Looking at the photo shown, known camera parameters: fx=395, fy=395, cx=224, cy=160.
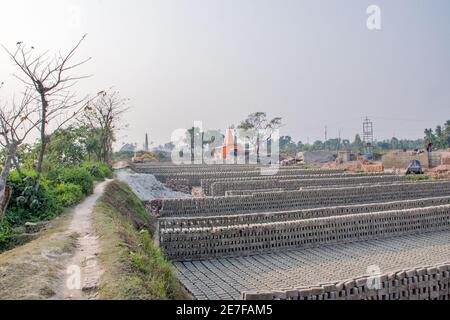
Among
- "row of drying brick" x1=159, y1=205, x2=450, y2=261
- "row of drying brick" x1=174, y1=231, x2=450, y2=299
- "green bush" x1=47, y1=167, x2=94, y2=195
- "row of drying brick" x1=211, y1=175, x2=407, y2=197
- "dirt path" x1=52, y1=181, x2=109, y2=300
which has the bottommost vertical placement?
"row of drying brick" x1=174, y1=231, x2=450, y2=299

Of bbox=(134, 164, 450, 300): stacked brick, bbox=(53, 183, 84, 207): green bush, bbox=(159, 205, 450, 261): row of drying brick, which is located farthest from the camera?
bbox=(53, 183, 84, 207): green bush

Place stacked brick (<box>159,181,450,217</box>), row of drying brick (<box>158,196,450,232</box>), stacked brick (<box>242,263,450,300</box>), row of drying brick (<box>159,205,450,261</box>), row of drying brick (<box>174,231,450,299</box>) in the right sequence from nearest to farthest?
1. stacked brick (<box>242,263,450,300</box>)
2. row of drying brick (<box>174,231,450,299</box>)
3. row of drying brick (<box>159,205,450,261</box>)
4. row of drying brick (<box>158,196,450,232</box>)
5. stacked brick (<box>159,181,450,217</box>)

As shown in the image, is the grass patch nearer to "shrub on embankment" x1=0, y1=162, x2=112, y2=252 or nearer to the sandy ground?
the sandy ground

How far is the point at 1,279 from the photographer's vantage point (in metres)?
4.79

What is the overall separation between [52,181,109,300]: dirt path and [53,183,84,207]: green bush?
5.40 feet

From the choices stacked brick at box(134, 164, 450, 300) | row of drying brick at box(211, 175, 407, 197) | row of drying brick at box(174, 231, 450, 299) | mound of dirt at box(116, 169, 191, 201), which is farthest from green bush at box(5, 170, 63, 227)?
mound of dirt at box(116, 169, 191, 201)

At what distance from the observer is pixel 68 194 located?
11.2 m

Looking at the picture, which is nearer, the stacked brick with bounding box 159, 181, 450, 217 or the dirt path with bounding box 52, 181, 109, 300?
the dirt path with bounding box 52, 181, 109, 300

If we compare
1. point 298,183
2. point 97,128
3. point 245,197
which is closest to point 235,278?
point 245,197

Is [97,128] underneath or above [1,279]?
above

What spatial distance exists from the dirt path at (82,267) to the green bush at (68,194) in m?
1.65

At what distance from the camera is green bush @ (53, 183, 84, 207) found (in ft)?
35.2
